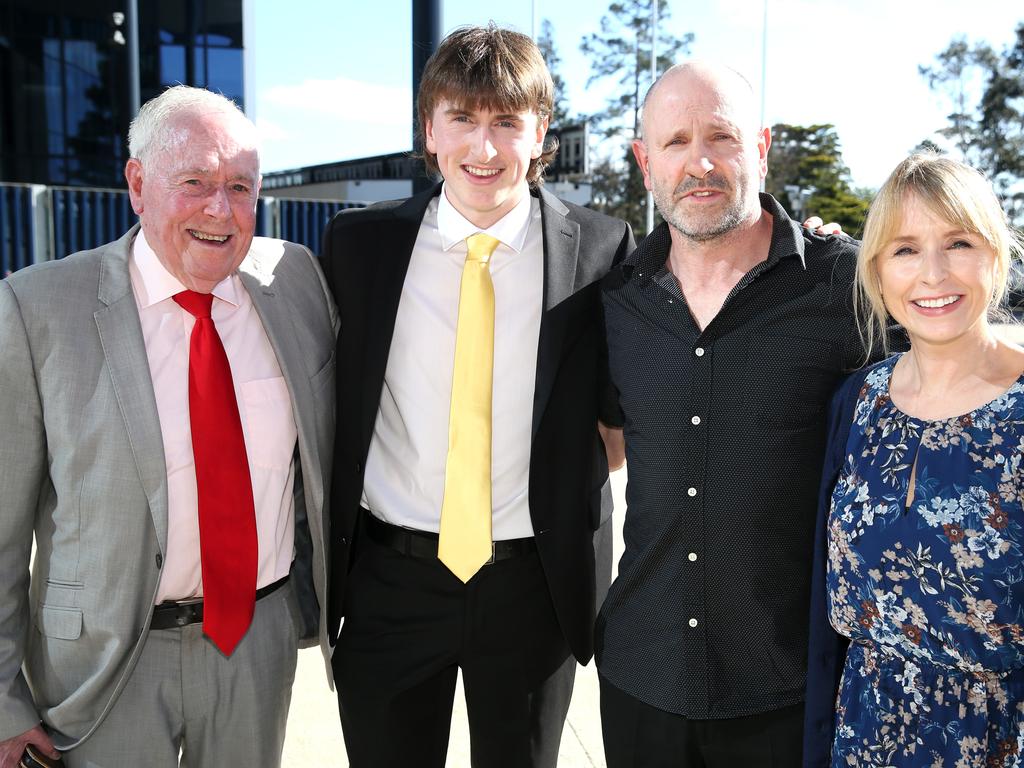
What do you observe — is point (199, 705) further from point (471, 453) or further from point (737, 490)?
point (737, 490)

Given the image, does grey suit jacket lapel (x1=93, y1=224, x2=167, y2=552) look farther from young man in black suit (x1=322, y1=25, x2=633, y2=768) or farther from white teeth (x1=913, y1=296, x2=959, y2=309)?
white teeth (x1=913, y1=296, x2=959, y2=309)

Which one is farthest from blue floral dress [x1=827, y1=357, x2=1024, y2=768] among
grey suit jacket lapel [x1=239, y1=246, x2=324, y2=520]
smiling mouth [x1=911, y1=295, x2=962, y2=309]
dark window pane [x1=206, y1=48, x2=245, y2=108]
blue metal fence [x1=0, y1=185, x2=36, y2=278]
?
dark window pane [x1=206, y1=48, x2=245, y2=108]

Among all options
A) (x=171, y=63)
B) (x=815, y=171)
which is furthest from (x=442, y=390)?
(x=815, y=171)

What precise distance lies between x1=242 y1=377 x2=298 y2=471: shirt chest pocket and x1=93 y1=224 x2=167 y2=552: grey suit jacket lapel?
0.80 ft

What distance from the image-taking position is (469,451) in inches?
97.3

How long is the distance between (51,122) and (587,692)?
72.0 feet

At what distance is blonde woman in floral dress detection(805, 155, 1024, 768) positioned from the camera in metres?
1.78

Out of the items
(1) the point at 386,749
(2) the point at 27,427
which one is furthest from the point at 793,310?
(2) the point at 27,427

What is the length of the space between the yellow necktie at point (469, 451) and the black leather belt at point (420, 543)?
0.13 feet

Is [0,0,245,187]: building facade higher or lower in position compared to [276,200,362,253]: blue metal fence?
higher

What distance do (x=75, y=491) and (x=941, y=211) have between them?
1.97 meters

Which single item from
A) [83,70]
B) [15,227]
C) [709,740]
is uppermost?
[83,70]

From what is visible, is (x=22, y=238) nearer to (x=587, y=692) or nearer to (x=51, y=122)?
(x=51, y=122)

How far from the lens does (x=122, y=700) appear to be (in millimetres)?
2152
